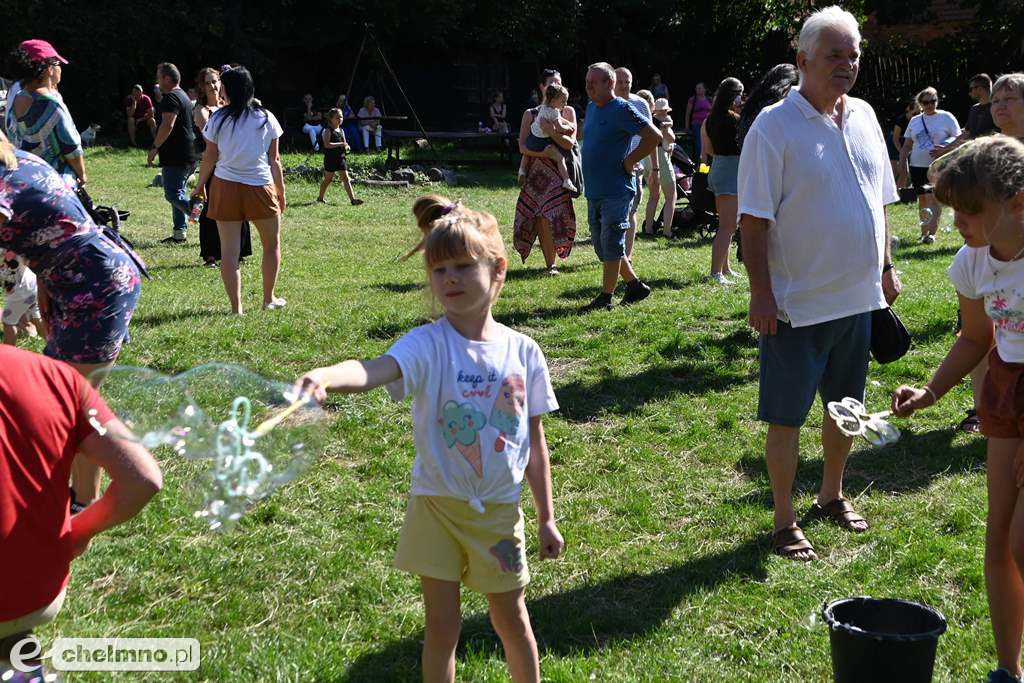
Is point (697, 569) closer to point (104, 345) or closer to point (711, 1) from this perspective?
point (104, 345)

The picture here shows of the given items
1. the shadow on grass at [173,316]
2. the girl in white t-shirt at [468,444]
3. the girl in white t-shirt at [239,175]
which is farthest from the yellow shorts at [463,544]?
the girl in white t-shirt at [239,175]

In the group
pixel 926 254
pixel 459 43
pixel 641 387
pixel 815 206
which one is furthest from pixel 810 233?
pixel 459 43

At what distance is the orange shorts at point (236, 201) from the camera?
29.1ft

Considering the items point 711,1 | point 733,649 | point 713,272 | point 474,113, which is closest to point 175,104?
point 713,272

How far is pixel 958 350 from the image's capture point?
3709mm

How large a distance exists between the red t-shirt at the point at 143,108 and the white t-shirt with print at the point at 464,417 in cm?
2483

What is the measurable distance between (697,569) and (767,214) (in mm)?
1530

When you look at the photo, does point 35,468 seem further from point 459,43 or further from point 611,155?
point 459,43

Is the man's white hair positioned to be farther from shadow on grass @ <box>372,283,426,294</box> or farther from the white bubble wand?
shadow on grass @ <box>372,283,426,294</box>

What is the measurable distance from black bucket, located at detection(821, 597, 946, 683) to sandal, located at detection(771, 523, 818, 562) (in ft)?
3.92

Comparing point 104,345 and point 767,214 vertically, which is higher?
point 767,214

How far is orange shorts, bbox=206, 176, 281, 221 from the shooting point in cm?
Answer: 886

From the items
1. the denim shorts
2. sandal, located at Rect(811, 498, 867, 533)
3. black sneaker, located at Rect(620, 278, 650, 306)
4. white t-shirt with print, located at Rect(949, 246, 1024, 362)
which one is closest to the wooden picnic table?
the denim shorts

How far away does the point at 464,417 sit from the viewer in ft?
10.2
